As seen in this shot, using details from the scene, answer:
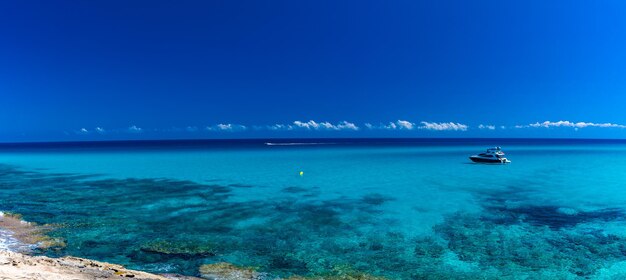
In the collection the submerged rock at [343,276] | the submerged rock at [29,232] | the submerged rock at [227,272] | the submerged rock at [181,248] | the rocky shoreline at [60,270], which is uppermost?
the rocky shoreline at [60,270]

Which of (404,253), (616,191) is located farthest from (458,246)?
(616,191)

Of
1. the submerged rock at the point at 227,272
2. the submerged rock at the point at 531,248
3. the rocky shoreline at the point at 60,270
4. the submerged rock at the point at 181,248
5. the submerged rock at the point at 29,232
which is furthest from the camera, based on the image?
the submerged rock at the point at 29,232

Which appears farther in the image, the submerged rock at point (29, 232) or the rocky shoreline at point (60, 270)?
the submerged rock at point (29, 232)

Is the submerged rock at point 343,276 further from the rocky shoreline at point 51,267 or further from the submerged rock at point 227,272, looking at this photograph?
the rocky shoreline at point 51,267

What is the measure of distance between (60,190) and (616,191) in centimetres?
4955

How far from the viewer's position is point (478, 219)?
2370cm

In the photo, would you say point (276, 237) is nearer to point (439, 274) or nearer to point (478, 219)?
point (439, 274)

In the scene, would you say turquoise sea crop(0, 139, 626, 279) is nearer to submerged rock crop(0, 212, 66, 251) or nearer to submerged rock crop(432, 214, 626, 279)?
submerged rock crop(432, 214, 626, 279)

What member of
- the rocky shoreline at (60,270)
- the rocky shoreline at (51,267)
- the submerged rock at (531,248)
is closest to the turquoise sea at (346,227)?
the submerged rock at (531,248)

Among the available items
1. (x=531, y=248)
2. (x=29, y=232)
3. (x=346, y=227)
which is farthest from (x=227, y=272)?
(x=531, y=248)

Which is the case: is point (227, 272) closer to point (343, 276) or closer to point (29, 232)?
point (343, 276)

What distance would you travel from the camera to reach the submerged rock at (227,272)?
14.1 m

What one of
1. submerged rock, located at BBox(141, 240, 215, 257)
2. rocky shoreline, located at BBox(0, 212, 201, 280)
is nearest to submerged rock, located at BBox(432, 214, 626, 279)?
submerged rock, located at BBox(141, 240, 215, 257)

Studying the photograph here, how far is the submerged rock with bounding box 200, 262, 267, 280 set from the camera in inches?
555
